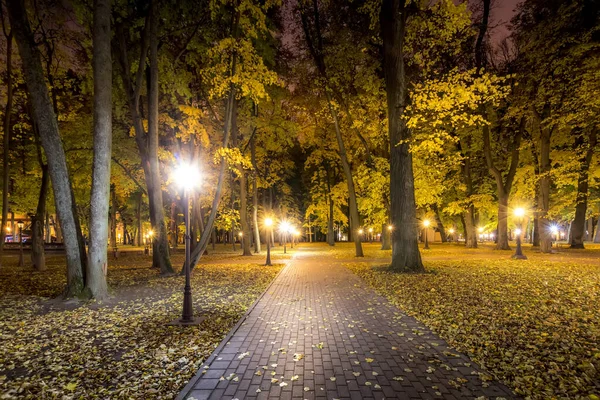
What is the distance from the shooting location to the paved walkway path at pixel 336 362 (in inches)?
153

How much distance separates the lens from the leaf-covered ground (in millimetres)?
4195

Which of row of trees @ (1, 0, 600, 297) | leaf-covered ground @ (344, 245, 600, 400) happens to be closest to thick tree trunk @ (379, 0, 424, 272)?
row of trees @ (1, 0, 600, 297)

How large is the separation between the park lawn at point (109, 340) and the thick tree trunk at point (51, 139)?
110cm

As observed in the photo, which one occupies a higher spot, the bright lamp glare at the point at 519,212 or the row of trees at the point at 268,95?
the row of trees at the point at 268,95

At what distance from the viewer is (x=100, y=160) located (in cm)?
885

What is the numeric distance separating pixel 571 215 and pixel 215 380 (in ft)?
150

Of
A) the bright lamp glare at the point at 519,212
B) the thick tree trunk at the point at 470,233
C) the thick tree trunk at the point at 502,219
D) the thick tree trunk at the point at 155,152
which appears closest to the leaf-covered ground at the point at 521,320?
the bright lamp glare at the point at 519,212

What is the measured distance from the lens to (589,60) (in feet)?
52.1

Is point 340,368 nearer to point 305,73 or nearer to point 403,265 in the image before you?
point 403,265

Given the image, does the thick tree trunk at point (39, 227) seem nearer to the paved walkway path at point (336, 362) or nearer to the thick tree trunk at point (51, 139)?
the thick tree trunk at point (51, 139)

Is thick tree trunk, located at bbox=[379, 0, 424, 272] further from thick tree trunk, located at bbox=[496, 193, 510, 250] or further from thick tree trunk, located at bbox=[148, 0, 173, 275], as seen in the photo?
thick tree trunk, located at bbox=[496, 193, 510, 250]

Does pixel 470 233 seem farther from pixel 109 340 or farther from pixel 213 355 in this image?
pixel 109 340

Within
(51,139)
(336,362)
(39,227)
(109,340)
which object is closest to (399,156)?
(336,362)

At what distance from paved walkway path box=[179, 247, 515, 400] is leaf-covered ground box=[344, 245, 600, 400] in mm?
492
